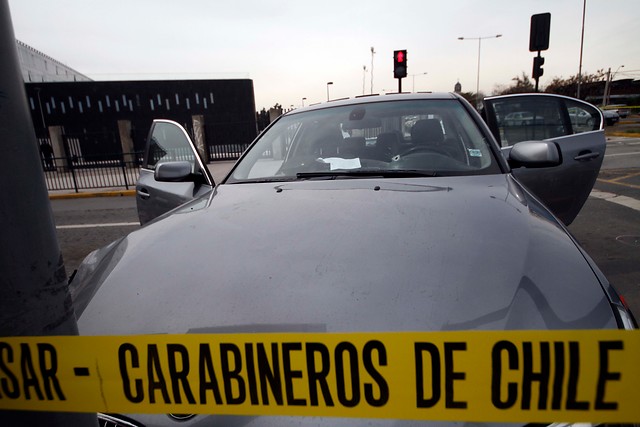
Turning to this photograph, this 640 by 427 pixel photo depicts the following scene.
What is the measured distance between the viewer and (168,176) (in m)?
2.51

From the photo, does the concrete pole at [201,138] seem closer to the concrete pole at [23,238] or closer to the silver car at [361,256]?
the silver car at [361,256]

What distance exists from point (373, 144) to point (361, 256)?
129 centimetres

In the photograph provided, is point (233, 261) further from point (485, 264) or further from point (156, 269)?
point (485, 264)

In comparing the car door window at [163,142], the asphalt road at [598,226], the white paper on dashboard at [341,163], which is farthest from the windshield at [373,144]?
the asphalt road at [598,226]

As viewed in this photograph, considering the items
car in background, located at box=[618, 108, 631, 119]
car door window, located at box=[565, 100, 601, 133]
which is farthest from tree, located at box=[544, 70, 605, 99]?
car door window, located at box=[565, 100, 601, 133]

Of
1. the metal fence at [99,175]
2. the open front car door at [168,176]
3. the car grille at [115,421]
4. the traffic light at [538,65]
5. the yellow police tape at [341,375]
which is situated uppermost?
the traffic light at [538,65]

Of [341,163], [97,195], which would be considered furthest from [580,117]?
[97,195]

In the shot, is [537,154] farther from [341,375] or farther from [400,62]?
[400,62]

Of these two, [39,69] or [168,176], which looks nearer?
[168,176]

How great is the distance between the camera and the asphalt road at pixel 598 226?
141 inches

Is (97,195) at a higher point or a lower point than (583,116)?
lower

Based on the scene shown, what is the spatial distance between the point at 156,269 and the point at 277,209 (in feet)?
1.75

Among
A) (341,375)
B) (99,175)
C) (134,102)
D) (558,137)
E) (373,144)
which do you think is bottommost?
(99,175)

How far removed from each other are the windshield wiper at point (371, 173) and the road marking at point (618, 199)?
18.9 feet
